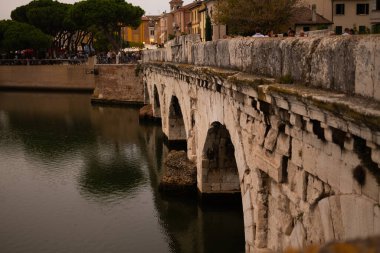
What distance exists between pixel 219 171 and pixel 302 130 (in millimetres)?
8359

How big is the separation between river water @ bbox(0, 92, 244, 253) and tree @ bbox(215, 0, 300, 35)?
22.1 ft

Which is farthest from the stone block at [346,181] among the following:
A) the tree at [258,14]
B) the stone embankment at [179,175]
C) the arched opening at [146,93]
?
the arched opening at [146,93]

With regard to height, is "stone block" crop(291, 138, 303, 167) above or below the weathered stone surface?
above

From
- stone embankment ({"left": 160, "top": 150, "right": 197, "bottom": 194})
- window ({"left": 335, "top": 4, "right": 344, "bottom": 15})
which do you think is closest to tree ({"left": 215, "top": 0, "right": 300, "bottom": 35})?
window ({"left": 335, "top": 4, "right": 344, "bottom": 15})

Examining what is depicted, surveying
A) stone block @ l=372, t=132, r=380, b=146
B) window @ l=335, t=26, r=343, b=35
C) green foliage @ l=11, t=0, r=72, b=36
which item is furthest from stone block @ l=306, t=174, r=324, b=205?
green foliage @ l=11, t=0, r=72, b=36

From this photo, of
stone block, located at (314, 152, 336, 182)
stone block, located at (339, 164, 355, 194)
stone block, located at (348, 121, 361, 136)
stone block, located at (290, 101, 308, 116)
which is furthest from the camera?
stone block, located at (290, 101, 308, 116)

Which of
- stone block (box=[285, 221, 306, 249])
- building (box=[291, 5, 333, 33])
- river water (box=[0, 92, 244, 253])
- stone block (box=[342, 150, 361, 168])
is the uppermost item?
building (box=[291, 5, 333, 33])

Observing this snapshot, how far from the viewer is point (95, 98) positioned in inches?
1416

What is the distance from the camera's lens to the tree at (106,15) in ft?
141

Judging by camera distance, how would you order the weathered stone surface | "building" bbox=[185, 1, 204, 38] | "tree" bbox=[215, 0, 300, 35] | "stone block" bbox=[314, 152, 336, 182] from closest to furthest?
"stone block" bbox=[314, 152, 336, 182] → "tree" bbox=[215, 0, 300, 35] → the weathered stone surface → "building" bbox=[185, 1, 204, 38]

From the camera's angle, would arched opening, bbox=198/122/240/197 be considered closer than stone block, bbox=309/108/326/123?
No

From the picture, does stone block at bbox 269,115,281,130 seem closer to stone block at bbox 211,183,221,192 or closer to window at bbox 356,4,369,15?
stone block at bbox 211,183,221,192

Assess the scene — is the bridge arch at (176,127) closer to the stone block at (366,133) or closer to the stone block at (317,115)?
the stone block at (317,115)

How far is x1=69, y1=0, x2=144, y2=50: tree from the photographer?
43.1 metres
